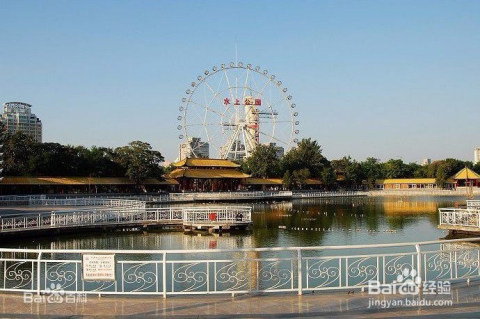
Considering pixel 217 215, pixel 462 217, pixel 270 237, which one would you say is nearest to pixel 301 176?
pixel 217 215

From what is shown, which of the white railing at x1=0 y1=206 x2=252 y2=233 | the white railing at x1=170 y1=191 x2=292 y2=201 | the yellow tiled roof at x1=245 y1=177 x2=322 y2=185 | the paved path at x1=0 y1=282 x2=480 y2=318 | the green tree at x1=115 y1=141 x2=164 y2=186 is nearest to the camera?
the paved path at x1=0 y1=282 x2=480 y2=318

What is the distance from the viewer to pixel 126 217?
29.1m

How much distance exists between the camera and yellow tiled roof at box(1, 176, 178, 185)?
183 ft

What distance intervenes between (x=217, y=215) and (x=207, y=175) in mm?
44998

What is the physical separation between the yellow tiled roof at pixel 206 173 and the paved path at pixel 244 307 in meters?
63.0

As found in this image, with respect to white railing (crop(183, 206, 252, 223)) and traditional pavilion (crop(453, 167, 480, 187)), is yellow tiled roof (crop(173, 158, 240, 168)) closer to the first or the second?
traditional pavilion (crop(453, 167, 480, 187))

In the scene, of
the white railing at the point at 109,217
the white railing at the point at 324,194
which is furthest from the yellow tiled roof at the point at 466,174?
the white railing at the point at 109,217

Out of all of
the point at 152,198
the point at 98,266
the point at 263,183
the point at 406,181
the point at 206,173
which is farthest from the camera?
the point at 406,181

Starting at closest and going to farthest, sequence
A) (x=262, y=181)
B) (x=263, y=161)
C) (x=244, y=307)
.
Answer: (x=244, y=307) → (x=262, y=181) → (x=263, y=161)

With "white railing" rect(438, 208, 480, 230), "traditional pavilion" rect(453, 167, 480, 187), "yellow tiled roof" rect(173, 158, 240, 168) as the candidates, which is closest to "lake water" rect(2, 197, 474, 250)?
"white railing" rect(438, 208, 480, 230)

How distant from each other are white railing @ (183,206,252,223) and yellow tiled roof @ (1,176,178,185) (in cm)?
3421

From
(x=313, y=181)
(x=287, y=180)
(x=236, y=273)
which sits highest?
(x=287, y=180)

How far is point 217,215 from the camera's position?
2778 centimetres

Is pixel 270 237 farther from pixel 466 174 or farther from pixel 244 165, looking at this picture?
pixel 466 174
